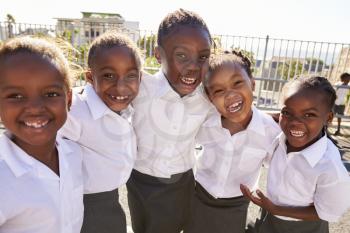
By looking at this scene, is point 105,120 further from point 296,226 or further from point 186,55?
point 296,226

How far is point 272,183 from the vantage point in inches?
74.2

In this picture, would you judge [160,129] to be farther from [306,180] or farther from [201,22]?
[306,180]

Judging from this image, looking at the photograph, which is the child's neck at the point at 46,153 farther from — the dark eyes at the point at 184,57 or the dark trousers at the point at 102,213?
the dark eyes at the point at 184,57

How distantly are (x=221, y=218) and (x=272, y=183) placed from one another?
0.41 m

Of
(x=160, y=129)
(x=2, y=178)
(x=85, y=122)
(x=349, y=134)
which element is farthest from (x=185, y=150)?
(x=349, y=134)

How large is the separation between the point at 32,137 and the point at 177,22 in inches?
43.3

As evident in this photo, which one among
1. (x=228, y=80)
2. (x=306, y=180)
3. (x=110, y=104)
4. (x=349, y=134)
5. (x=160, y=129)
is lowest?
(x=349, y=134)

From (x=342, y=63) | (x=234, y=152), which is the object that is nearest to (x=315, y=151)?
(x=234, y=152)

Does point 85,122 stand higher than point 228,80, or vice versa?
point 228,80

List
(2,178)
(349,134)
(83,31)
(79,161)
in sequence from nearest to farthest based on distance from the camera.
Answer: (2,178) → (79,161) → (349,134) → (83,31)

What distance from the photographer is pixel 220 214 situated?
1.98 m

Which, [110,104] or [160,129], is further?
[160,129]

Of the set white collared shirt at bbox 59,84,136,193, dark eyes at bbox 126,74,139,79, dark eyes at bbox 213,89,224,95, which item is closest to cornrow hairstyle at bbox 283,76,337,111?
dark eyes at bbox 213,89,224,95

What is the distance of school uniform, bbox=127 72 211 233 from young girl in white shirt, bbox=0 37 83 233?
663 millimetres
